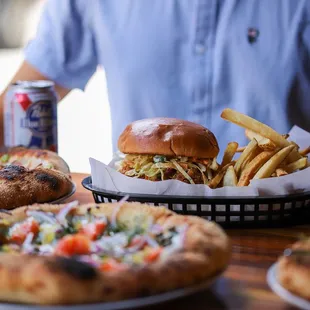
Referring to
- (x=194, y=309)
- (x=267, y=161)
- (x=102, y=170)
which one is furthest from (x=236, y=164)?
→ (x=194, y=309)

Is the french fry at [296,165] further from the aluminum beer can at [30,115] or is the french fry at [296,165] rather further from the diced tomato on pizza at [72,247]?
the aluminum beer can at [30,115]

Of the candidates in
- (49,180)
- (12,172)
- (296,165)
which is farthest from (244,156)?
(12,172)

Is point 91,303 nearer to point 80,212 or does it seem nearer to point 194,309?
point 194,309

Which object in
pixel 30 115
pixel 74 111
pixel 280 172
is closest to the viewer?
pixel 280 172

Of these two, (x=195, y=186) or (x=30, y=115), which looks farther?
(x=30, y=115)

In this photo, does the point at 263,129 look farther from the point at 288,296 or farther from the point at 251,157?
the point at 288,296


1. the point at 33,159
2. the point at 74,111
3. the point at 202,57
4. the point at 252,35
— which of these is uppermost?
the point at 252,35

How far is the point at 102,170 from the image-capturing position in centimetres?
187

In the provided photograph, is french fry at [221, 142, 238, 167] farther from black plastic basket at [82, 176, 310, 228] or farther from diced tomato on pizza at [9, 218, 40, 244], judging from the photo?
diced tomato on pizza at [9, 218, 40, 244]

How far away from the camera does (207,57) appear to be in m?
3.31

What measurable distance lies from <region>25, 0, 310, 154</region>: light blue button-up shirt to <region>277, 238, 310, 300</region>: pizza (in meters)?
2.21

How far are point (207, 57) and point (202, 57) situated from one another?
1.0 inches

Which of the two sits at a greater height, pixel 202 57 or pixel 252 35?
pixel 252 35

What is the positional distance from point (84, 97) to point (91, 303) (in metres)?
7.93
